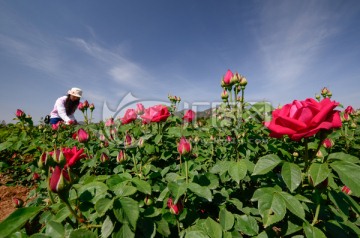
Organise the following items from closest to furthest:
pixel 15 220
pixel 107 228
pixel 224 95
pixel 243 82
Result: 1. pixel 15 220
2. pixel 107 228
3. pixel 243 82
4. pixel 224 95

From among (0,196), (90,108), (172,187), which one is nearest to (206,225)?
(172,187)

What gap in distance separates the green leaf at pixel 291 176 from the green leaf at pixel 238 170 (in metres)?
0.31

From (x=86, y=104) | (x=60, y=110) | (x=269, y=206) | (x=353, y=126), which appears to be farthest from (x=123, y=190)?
(x=60, y=110)

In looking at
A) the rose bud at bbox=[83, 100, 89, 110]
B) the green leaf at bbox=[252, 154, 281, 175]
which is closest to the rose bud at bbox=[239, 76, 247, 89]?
the green leaf at bbox=[252, 154, 281, 175]

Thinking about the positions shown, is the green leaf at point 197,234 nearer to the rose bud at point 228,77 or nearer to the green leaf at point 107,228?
the green leaf at point 107,228

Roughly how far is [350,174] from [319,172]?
12 centimetres

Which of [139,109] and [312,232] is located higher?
[139,109]

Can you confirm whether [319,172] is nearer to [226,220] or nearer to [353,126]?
[226,220]

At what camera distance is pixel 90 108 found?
3.99m

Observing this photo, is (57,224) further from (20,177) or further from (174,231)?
(20,177)

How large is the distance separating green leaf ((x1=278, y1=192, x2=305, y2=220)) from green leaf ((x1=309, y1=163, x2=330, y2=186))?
0.18 m

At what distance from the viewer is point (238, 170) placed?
1.33m

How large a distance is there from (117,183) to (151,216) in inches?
11.0

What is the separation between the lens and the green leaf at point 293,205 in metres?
0.98
